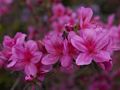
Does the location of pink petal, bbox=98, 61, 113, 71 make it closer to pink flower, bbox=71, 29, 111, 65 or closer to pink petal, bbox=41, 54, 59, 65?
pink flower, bbox=71, 29, 111, 65

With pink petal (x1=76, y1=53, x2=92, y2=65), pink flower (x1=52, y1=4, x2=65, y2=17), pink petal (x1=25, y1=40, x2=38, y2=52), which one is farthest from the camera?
pink flower (x1=52, y1=4, x2=65, y2=17)

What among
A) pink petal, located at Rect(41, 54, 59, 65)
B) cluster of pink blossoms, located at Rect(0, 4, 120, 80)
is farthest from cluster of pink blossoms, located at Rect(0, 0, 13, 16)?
pink petal, located at Rect(41, 54, 59, 65)

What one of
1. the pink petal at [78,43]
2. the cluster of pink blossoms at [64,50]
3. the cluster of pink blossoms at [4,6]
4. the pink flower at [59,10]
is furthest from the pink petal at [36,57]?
the cluster of pink blossoms at [4,6]

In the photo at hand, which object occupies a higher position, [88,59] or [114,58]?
[88,59]

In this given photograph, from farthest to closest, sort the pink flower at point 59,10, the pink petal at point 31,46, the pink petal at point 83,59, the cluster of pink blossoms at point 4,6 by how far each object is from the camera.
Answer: the cluster of pink blossoms at point 4,6 → the pink flower at point 59,10 → the pink petal at point 31,46 → the pink petal at point 83,59

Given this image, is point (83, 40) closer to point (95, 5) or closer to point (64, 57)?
point (64, 57)

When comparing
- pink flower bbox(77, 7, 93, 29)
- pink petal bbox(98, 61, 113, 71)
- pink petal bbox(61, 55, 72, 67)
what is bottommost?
pink petal bbox(98, 61, 113, 71)

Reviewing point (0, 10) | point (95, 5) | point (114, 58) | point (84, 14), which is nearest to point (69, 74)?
point (114, 58)

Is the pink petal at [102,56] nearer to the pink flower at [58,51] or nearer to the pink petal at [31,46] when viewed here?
the pink flower at [58,51]
